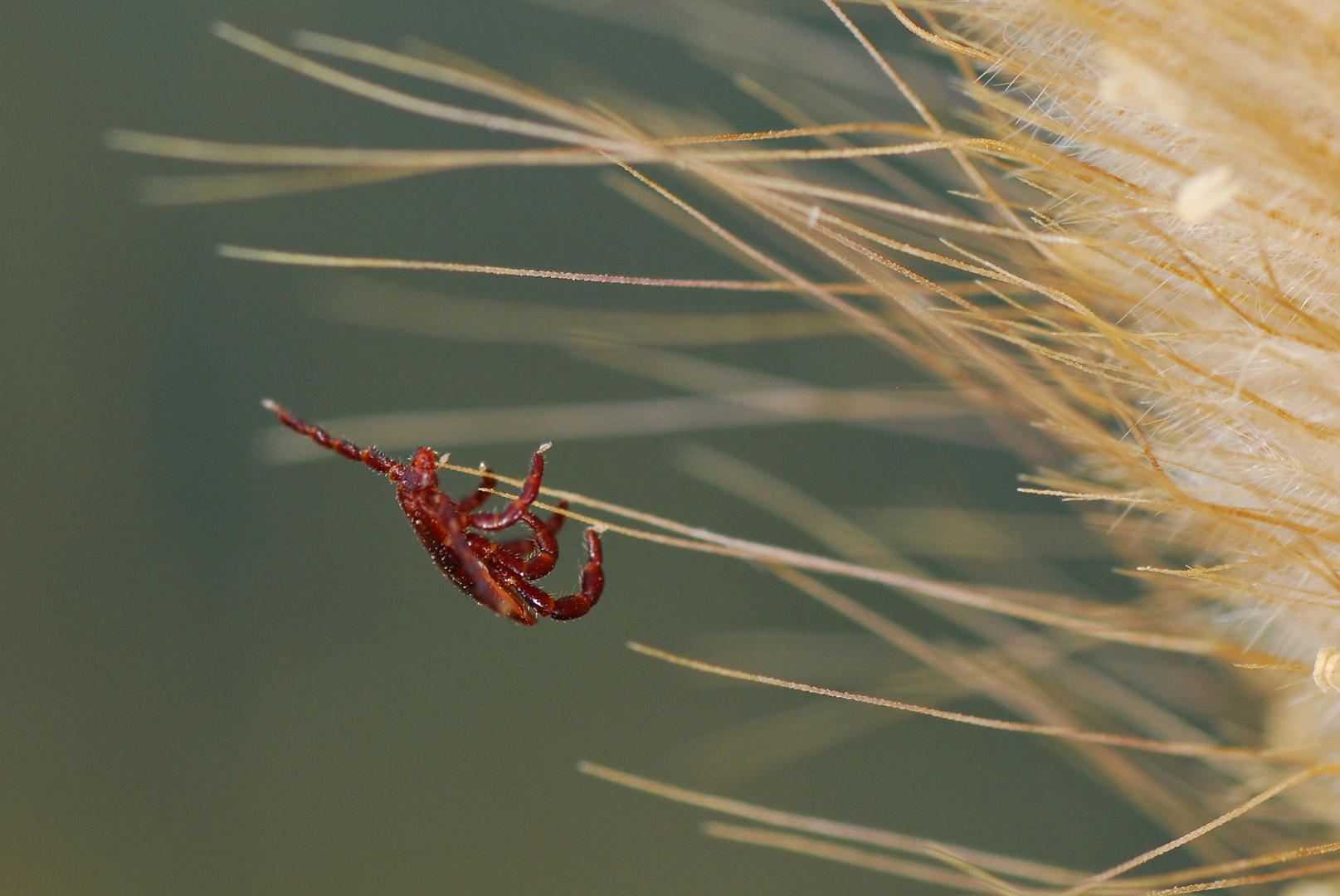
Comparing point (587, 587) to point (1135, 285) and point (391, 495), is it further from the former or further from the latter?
point (391, 495)

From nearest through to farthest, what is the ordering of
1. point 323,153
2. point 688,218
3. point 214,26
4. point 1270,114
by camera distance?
point 1270,114 < point 323,153 < point 688,218 < point 214,26

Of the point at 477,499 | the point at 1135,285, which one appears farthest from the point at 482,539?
the point at 1135,285

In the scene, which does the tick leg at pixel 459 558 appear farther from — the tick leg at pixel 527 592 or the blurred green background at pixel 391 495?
the blurred green background at pixel 391 495

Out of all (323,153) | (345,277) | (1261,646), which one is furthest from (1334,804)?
(345,277)

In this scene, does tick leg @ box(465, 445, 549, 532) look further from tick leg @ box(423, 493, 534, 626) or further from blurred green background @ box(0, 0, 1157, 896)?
blurred green background @ box(0, 0, 1157, 896)

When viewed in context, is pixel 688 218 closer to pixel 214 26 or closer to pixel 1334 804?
pixel 214 26

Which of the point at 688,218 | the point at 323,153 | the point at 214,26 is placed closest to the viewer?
the point at 323,153

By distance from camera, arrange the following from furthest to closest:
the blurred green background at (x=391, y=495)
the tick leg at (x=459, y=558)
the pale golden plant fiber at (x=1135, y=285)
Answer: the blurred green background at (x=391, y=495) < the tick leg at (x=459, y=558) < the pale golden plant fiber at (x=1135, y=285)

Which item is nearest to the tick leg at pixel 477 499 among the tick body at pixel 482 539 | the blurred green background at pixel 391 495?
the tick body at pixel 482 539
